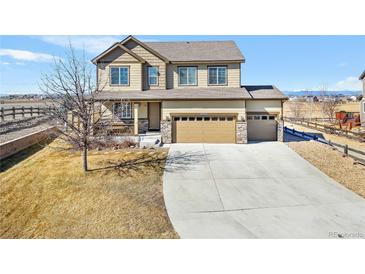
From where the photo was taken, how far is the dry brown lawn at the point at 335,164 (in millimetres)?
10773

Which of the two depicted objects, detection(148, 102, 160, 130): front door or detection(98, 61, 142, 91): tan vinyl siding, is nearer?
detection(98, 61, 142, 91): tan vinyl siding

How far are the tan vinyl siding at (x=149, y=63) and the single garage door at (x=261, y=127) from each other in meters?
7.13

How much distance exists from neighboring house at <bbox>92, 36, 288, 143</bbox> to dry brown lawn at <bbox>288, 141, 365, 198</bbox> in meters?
2.59

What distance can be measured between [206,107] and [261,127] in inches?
177

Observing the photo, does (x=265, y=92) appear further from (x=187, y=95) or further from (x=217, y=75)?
(x=187, y=95)

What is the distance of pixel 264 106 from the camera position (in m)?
18.2

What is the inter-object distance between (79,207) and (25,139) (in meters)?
8.98

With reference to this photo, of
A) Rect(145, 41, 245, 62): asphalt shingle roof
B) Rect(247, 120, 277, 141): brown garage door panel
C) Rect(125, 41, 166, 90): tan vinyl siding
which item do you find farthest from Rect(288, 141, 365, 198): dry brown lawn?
Rect(125, 41, 166, 90): tan vinyl siding

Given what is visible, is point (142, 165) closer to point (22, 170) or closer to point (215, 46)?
point (22, 170)

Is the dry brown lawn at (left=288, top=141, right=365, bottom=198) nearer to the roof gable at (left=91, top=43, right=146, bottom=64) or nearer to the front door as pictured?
the front door

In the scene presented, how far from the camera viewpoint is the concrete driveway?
23.5 feet

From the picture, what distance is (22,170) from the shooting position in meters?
11.7

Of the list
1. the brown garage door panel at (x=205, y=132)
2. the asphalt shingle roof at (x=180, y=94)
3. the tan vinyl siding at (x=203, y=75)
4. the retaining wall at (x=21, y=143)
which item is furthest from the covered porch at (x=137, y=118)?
the retaining wall at (x=21, y=143)
